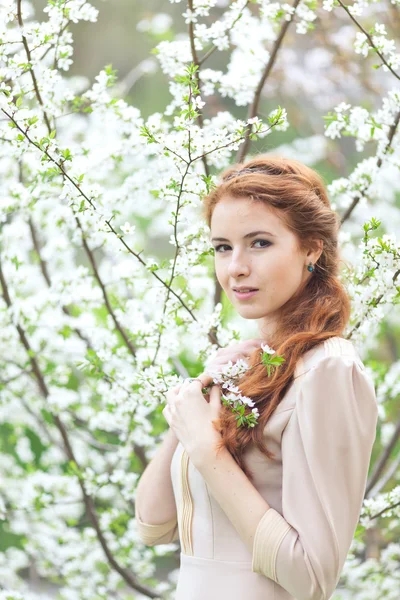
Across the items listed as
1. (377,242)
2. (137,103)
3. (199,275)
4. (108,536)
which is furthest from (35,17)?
Result: (377,242)

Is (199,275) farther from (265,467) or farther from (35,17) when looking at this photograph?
(35,17)

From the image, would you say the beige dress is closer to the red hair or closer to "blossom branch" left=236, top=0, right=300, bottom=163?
the red hair

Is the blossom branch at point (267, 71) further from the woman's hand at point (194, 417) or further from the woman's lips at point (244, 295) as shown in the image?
the woman's hand at point (194, 417)

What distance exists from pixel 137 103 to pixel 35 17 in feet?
4.73

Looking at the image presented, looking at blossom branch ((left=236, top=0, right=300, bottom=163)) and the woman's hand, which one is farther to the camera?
blossom branch ((left=236, top=0, right=300, bottom=163))

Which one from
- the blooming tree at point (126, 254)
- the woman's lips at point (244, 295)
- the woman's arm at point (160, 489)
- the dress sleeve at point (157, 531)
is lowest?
the dress sleeve at point (157, 531)

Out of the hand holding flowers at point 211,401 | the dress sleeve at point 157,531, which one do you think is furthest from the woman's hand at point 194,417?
the dress sleeve at point 157,531

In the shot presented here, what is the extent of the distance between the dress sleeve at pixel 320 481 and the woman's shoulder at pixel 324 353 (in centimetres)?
2

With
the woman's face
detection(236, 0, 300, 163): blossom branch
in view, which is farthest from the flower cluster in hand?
detection(236, 0, 300, 163): blossom branch

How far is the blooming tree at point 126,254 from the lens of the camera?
5.58 feet

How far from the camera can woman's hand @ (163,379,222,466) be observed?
1.36 m

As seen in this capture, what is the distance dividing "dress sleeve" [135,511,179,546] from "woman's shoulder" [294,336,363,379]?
503 mm

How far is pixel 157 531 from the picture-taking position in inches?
64.8

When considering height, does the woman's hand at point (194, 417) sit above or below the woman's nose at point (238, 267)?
below
